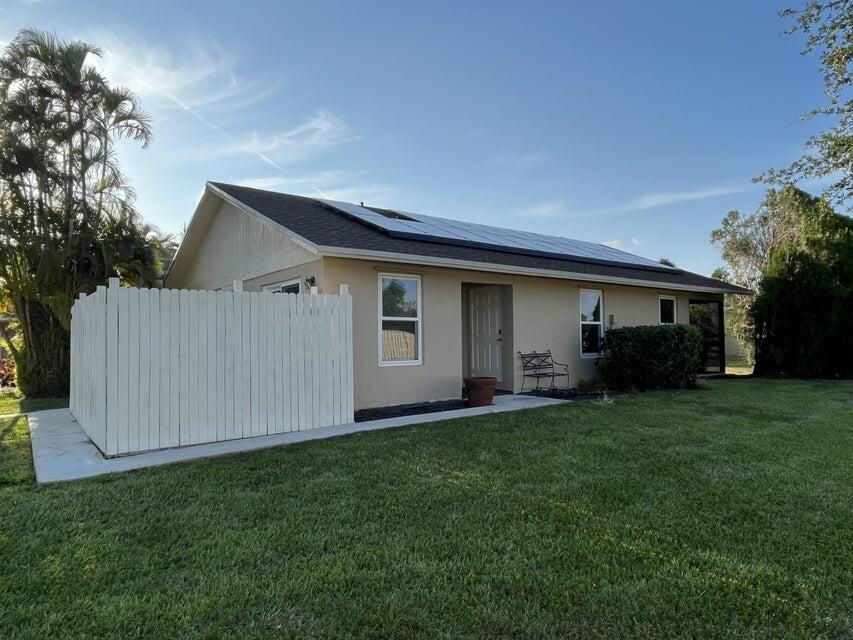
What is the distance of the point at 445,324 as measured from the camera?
920 cm

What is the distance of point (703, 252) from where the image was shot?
24.1m

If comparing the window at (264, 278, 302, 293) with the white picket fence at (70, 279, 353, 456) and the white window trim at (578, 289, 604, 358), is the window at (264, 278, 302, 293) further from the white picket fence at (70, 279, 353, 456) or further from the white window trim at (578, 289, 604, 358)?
the white window trim at (578, 289, 604, 358)

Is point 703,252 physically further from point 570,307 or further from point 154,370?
point 154,370

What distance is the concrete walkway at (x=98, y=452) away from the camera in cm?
496

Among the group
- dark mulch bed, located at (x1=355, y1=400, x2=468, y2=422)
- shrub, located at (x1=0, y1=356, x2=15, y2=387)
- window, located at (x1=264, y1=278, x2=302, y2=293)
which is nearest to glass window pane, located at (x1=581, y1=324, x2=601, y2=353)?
dark mulch bed, located at (x1=355, y1=400, x2=468, y2=422)

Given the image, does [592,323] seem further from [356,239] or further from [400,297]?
[356,239]

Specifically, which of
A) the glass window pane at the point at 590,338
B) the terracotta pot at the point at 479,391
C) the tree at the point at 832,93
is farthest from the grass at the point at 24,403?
the tree at the point at 832,93

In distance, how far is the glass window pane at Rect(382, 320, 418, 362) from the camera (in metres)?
8.50

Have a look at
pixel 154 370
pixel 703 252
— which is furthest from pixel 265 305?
pixel 703 252

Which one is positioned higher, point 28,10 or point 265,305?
point 28,10

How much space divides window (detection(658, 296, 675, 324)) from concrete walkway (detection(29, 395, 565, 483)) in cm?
754

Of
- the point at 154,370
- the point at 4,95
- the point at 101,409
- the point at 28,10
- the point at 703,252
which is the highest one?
the point at 28,10

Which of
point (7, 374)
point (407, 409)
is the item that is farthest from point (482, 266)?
point (7, 374)

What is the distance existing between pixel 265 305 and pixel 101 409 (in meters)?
2.09
